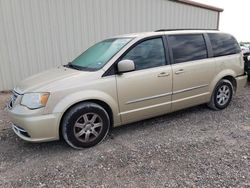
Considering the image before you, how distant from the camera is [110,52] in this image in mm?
3949

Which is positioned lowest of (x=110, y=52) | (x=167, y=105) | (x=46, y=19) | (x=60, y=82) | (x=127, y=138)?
(x=127, y=138)

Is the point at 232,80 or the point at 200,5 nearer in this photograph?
the point at 232,80

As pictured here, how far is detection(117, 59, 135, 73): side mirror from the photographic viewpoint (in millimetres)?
3641

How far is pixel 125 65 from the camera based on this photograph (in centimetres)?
364

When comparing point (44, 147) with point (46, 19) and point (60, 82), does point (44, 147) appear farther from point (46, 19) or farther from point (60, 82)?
point (46, 19)

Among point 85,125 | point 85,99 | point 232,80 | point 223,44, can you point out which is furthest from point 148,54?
point 232,80

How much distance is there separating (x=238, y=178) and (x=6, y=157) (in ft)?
10.0

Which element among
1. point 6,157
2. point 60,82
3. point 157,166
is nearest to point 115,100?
point 60,82

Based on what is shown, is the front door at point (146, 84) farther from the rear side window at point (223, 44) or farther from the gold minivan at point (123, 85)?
the rear side window at point (223, 44)

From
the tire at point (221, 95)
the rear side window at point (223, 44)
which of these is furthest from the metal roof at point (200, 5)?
the tire at point (221, 95)

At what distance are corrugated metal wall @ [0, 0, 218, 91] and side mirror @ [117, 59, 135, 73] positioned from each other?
15.5 ft

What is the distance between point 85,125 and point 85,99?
39cm

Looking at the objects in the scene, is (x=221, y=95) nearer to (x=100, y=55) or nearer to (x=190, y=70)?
(x=190, y=70)

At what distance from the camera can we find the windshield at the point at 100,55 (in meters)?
3.84
